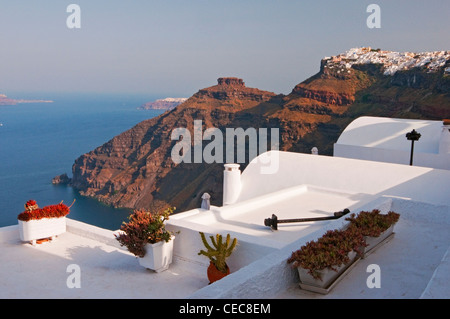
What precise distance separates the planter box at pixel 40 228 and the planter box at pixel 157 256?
2.00 meters

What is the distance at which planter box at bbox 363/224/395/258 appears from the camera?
4.35m

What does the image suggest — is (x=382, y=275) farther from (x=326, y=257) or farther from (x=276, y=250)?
(x=276, y=250)

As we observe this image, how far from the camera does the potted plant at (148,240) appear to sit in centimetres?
495

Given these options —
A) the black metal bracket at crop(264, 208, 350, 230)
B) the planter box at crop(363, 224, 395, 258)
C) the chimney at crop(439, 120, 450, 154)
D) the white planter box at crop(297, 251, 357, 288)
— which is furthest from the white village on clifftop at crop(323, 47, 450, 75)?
the white planter box at crop(297, 251, 357, 288)

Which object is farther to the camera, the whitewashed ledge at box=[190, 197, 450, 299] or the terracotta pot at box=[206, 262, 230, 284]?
the terracotta pot at box=[206, 262, 230, 284]

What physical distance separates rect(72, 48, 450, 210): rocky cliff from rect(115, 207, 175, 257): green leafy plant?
54.8m

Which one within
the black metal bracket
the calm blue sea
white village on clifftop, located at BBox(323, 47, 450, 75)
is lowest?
the calm blue sea

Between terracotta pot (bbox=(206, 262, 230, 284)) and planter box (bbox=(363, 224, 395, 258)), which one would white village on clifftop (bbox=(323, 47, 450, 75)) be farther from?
terracotta pot (bbox=(206, 262, 230, 284))

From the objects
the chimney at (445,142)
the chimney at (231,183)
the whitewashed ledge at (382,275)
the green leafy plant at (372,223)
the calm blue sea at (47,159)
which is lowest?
the calm blue sea at (47,159)

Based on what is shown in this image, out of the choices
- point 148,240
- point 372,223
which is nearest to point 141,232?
point 148,240

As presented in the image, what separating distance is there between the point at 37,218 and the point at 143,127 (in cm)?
9847

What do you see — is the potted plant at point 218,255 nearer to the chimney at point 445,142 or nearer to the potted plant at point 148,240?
the potted plant at point 148,240

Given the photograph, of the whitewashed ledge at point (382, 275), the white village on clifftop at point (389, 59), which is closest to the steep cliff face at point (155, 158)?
the white village on clifftop at point (389, 59)

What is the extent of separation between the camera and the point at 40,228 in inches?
245
